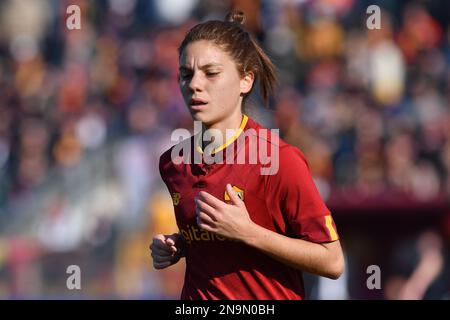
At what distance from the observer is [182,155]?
14.4 feet

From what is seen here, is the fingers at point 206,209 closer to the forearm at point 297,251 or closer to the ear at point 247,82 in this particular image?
the forearm at point 297,251

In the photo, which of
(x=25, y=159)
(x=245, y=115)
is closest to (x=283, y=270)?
(x=245, y=115)

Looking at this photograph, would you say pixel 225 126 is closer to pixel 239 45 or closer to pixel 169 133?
pixel 239 45

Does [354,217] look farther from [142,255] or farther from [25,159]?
[25,159]

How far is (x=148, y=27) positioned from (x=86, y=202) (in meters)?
2.87

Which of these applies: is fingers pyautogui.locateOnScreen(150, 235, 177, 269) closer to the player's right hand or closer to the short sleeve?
the player's right hand

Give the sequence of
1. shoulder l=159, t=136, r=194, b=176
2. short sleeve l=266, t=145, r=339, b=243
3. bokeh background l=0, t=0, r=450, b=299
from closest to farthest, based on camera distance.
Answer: short sleeve l=266, t=145, r=339, b=243, shoulder l=159, t=136, r=194, b=176, bokeh background l=0, t=0, r=450, b=299

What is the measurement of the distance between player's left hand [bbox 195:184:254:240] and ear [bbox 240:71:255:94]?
0.62m

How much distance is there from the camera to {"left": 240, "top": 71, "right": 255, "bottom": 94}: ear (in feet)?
13.8

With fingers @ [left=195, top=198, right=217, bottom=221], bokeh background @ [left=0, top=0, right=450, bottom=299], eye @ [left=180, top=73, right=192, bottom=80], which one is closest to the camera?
fingers @ [left=195, top=198, right=217, bottom=221]

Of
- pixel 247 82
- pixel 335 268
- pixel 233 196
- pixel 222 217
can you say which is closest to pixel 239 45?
pixel 247 82

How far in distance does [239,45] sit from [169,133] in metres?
7.02

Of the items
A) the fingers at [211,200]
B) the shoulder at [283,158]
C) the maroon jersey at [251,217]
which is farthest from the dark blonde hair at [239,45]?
the fingers at [211,200]

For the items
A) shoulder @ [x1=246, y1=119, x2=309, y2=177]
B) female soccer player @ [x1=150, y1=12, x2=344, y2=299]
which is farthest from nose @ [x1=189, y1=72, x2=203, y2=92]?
shoulder @ [x1=246, y1=119, x2=309, y2=177]
